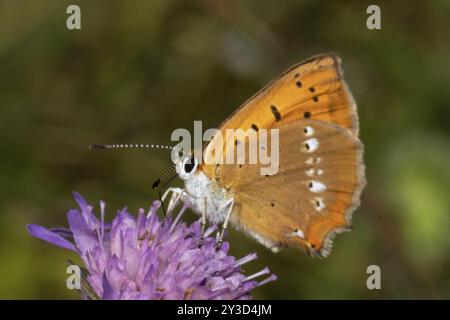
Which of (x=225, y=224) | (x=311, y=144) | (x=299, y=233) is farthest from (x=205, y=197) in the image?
(x=311, y=144)

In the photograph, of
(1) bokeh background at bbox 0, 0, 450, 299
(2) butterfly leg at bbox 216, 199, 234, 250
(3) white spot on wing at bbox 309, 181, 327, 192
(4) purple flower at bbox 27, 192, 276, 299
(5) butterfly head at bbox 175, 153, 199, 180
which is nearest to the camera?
(4) purple flower at bbox 27, 192, 276, 299

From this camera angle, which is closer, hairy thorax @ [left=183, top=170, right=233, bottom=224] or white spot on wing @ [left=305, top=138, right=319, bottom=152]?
hairy thorax @ [left=183, top=170, right=233, bottom=224]

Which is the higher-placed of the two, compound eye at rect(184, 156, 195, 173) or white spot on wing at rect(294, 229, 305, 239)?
compound eye at rect(184, 156, 195, 173)

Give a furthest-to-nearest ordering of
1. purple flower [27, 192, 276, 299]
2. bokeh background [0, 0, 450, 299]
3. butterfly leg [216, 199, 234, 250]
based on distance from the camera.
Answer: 1. bokeh background [0, 0, 450, 299]
2. butterfly leg [216, 199, 234, 250]
3. purple flower [27, 192, 276, 299]

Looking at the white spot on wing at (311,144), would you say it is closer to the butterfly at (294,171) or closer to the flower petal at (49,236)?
the butterfly at (294,171)

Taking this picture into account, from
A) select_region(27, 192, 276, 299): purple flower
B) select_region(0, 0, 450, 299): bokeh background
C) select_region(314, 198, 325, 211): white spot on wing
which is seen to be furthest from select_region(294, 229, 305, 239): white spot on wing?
select_region(0, 0, 450, 299): bokeh background

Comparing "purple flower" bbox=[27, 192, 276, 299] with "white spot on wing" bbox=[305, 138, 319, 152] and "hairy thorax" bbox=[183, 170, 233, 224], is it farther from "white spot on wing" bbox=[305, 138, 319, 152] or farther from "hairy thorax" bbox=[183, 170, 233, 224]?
"white spot on wing" bbox=[305, 138, 319, 152]
